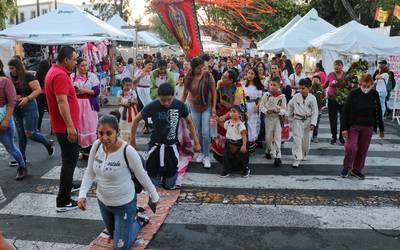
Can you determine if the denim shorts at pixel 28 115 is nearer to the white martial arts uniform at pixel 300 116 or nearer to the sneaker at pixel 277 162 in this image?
the sneaker at pixel 277 162

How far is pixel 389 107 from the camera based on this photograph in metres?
12.6

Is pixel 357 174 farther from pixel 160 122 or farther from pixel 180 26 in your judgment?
pixel 180 26

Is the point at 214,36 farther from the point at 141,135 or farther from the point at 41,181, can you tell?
the point at 41,181

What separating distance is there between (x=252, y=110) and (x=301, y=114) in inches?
37.5

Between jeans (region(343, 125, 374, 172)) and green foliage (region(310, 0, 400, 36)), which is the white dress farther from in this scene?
green foliage (region(310, 0, 400, 36))

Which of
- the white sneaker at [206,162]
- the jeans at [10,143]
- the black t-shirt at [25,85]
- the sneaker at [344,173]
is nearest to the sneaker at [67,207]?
the jeans at [10,143]

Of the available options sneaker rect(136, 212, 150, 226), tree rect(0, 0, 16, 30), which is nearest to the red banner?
sneaker rect(136, 212, 150, 226)

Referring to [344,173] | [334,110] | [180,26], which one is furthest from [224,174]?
[180,26]

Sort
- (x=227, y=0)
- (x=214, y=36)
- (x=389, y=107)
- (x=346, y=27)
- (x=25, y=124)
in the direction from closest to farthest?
(x=25, y=124), (x=389, y=107), (x=346, y=27), (x=227, y=0), (x=214, y=36)

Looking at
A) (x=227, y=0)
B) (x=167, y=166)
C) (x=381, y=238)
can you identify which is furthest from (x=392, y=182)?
(x=227, y=0)

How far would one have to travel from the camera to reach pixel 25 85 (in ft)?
21.7

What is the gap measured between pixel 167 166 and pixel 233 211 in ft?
3.46

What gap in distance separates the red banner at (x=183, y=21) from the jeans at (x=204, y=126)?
2394mm

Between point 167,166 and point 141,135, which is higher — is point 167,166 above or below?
above
